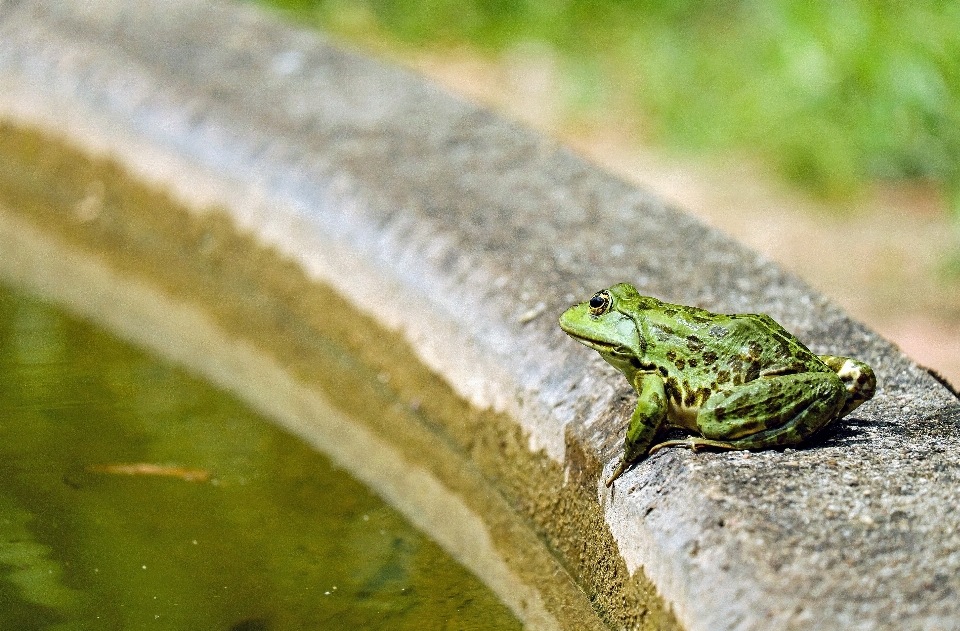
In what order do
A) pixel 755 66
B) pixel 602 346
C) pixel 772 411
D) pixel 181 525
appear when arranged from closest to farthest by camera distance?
pixel 772 411, pixel 602 346, pixel 181 525, pixel 755 66

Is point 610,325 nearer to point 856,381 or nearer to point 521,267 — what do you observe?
point 856,381

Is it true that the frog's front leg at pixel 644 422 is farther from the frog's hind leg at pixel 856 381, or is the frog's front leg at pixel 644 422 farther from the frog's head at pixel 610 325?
the frog's hind leg at pixel 856 381

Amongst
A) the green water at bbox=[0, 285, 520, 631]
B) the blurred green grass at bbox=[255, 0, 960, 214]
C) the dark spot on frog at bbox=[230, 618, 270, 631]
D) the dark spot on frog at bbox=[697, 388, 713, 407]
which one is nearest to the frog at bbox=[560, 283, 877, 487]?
Answer: the dark spot on frog at bbox=[697, 388, 713, 407]

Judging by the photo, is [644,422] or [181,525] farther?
[181,525]

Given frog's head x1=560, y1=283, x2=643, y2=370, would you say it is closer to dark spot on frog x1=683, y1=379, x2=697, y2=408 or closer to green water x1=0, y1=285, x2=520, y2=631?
dark spot on frog x1=683, y1=379, x2=697, y2=408

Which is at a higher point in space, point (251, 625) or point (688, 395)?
point (688, 395)

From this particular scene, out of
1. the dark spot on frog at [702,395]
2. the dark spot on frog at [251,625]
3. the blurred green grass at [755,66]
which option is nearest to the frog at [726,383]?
the dark spot on frog at [702,395]

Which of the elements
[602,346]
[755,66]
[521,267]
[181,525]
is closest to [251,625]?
[181,525]

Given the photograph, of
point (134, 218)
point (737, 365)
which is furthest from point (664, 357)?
point (134, 218)
